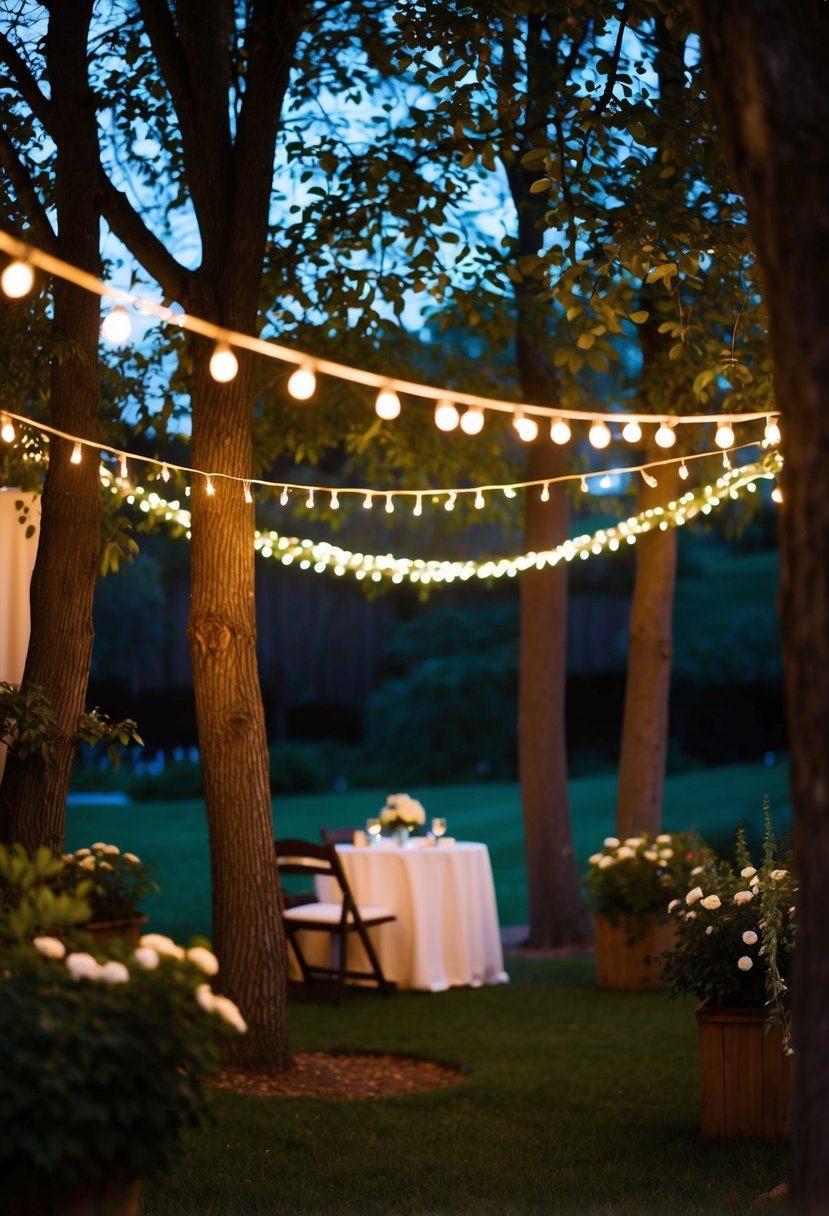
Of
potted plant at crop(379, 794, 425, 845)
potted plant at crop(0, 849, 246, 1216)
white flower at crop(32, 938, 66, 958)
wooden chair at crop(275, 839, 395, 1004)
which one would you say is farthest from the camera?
potted plant at crop(379, 794, 425, 845)

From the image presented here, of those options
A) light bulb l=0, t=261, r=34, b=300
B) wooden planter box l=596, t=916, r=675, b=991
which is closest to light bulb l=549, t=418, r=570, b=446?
light bulb l=0, t=261, r=34, b=300

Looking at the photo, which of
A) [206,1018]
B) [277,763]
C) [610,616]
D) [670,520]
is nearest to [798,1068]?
[206,1018]

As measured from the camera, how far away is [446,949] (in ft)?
26.5

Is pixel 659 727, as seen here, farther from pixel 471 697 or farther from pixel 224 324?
pixel 471 697

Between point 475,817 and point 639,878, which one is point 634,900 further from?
point 475,817

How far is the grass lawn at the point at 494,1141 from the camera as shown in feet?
12.8

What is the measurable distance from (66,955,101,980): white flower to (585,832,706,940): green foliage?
540 cm

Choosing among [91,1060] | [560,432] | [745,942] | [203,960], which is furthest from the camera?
[560,432]

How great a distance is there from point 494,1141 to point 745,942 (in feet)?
3.54

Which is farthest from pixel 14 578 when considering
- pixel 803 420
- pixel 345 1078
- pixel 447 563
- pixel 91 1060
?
pixel 803 420

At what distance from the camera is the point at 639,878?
7781mm

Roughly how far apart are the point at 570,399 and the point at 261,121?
130 inches

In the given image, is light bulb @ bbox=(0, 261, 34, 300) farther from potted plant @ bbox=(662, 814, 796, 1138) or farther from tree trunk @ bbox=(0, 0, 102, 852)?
potted plant @ bbox=(662, 814, 796, 1138)

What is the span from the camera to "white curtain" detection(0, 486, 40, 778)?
6316mm
